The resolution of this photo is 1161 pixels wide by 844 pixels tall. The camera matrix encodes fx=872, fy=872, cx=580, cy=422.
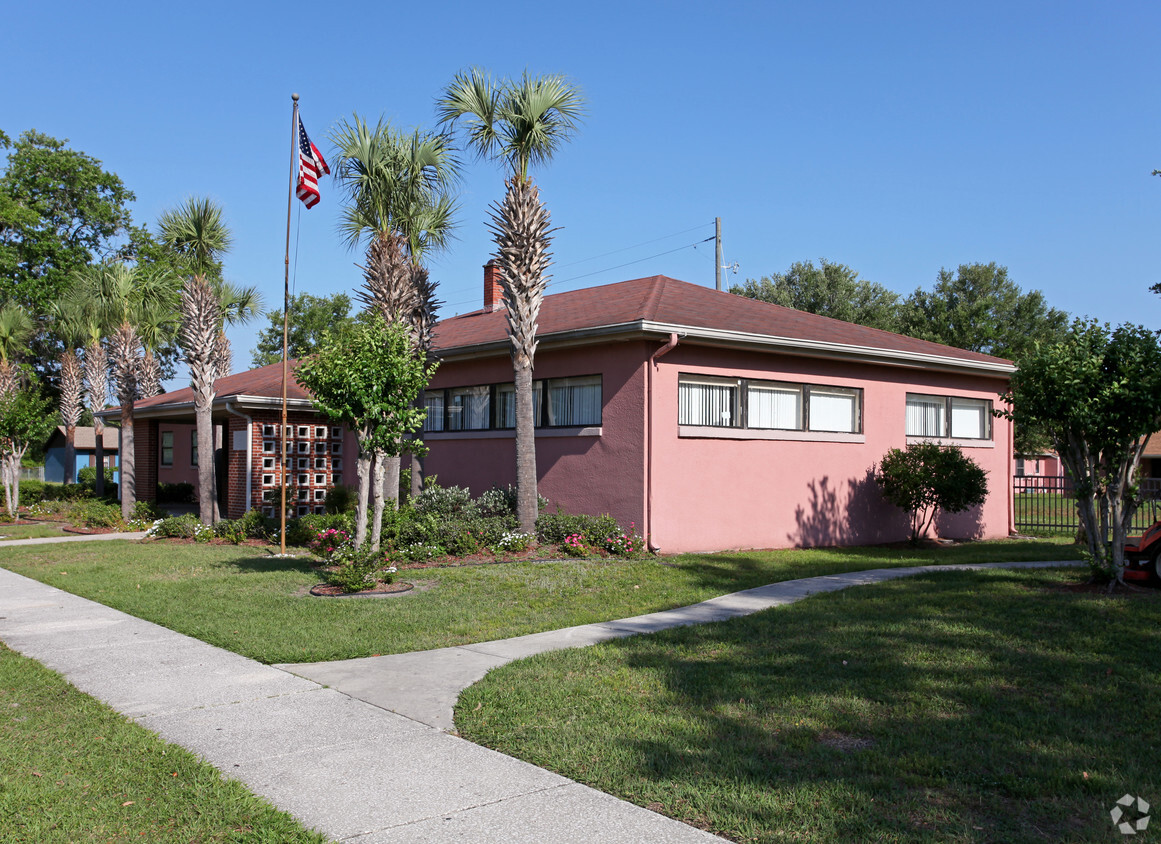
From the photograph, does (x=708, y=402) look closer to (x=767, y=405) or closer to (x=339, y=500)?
(x=767, y=405)

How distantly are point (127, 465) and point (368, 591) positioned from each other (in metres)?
14.7

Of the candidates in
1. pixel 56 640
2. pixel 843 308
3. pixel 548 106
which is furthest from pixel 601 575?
pixel 843 308

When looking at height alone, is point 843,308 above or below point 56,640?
above

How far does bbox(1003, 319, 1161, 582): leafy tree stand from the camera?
9073 mm

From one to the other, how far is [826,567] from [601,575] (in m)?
3.30

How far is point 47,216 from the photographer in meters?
39.8

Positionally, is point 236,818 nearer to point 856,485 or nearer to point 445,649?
point 445,649

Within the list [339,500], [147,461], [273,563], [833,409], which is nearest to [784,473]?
[833,409]

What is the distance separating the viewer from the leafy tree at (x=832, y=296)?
163 ft

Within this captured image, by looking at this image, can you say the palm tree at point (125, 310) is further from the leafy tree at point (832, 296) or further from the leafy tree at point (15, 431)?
the leafy tree at point (832, 296)

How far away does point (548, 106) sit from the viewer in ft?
45.9

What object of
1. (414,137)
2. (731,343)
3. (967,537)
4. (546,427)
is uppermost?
(414,137)

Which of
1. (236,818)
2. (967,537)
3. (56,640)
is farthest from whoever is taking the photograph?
(967,537)

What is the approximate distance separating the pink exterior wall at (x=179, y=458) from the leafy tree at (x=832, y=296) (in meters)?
32.0
